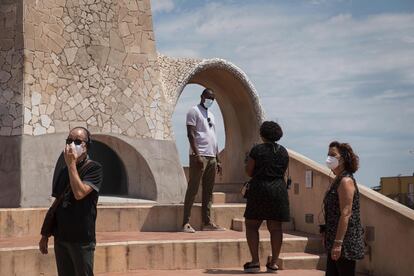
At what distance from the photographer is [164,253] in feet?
25.4

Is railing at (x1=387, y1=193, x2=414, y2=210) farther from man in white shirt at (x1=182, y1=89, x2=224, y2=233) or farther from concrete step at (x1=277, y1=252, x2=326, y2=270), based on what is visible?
concrete step at (x1=277, y1=252, x2=326, y2=270)

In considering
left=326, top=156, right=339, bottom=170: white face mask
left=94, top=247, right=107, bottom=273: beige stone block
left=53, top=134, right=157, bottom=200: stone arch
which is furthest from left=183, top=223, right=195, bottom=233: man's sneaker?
left=326, top=156, right=339, bottom=170: white face mask

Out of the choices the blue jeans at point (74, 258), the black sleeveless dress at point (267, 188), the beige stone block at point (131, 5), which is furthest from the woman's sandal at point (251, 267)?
the beige stone block at point (131, 5)

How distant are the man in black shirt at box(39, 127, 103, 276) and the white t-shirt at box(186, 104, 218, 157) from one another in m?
4.24

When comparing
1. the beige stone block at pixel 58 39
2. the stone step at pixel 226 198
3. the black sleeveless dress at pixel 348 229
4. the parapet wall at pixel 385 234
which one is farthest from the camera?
the stone step at pixel 226 198

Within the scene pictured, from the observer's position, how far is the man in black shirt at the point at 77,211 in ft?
14.3

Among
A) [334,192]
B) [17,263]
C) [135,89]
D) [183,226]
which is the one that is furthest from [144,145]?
[334,192]

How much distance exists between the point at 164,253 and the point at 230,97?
314 inches

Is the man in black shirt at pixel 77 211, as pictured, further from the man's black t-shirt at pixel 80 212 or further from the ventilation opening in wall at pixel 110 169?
the ventilation opening in wall at pixel 110 169

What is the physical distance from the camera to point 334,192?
16.6ft

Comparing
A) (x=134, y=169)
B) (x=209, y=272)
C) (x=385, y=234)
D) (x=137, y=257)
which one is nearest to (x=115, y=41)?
(x=134, y=169)

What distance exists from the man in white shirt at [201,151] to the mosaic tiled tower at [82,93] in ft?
10.0

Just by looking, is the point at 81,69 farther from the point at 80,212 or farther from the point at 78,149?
the point at 80,212

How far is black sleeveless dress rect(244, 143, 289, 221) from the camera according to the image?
269 inches
